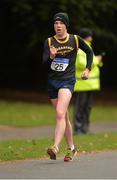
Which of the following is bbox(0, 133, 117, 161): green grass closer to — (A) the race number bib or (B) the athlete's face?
(A) the race number bib

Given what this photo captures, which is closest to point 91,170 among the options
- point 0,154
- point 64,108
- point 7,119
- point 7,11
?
point 64,108

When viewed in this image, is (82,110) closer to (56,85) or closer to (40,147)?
(40,147)

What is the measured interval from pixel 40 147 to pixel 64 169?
302 centimetres

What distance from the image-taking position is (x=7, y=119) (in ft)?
65.1

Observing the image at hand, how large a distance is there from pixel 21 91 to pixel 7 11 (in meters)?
4.67

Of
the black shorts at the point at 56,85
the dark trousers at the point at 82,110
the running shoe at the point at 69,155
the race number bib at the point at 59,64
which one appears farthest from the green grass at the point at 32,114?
the race number bib at the point at 59,64

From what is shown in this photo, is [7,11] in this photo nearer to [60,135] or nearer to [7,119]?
[7,119]

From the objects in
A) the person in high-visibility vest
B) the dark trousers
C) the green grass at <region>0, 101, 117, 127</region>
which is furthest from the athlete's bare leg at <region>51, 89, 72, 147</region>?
the green grass at <region>0, 101, 117, 127</region>

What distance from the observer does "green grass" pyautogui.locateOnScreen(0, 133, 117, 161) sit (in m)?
11.0

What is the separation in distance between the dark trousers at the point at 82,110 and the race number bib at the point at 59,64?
5.09 m

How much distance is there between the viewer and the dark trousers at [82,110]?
15.4m

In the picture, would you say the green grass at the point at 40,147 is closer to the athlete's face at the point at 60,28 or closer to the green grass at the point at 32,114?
the athlete's face at the point at 60,28

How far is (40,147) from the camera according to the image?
1227 centimetres

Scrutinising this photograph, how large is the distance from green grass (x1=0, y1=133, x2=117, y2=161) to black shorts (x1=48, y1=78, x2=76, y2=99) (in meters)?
1.12
